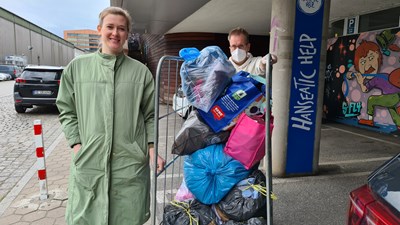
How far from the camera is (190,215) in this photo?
7.27 feet

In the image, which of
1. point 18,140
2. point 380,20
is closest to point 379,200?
point 18,140

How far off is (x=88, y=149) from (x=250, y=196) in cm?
109

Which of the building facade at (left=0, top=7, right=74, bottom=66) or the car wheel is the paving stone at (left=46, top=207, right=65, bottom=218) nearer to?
the car wheel

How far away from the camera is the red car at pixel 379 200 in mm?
1215

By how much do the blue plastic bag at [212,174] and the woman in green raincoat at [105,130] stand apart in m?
0.38

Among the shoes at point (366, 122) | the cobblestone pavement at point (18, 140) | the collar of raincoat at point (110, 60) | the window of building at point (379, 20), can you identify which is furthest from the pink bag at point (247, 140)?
the shoes at point (366, 122)

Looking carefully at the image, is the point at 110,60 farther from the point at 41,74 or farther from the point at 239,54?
the point at 41,74

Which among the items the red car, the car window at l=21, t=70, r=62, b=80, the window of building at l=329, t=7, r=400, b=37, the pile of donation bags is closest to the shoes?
the window of building at l=329, t=7, r=400, b=37

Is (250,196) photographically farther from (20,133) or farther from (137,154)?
(20,133)

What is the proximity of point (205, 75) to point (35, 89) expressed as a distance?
1023cm

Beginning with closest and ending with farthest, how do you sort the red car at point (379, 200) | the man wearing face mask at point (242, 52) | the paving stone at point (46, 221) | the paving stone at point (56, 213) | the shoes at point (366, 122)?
the red car at point (379, 200)
the man wearing face mask at point (242, 52)
the paving stone at point (46, 221)
the paving stone at point (56, 213)
the shoes at point (366, 122)

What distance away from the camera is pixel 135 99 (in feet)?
6.56

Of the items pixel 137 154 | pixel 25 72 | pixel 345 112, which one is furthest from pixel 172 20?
pixel 137 154

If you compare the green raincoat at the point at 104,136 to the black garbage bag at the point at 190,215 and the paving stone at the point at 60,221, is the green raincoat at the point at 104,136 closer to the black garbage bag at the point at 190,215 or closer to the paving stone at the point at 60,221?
the black garbage bag at the point at 190,215
